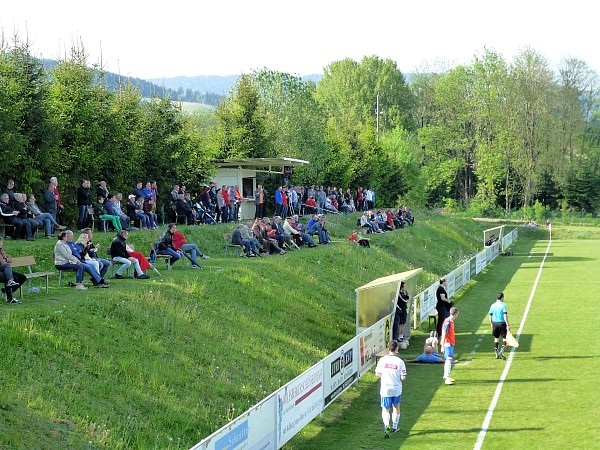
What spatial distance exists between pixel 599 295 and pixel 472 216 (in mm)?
56020

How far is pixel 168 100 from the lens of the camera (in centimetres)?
3869

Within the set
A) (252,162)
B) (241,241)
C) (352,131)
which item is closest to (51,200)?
(241,241)

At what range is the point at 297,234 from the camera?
34875 millimetres

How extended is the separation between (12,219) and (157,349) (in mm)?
7874

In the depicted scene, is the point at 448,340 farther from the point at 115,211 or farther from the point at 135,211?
the point at 135,211

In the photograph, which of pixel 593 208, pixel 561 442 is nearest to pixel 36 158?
pixel 561 442

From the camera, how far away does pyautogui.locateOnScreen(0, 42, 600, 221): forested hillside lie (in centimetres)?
2934

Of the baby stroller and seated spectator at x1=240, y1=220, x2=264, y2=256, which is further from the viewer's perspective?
the baby stroller

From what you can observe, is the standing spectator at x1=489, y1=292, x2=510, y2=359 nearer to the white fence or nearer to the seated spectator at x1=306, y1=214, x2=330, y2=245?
the white fence

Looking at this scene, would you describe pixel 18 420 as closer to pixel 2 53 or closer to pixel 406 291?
pixel 406 291

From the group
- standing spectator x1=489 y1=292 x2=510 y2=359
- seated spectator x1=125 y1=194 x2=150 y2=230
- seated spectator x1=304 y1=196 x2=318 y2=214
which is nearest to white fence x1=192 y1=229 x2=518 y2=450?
standing spectator x1=489 y1=292 x2=510 y2=359

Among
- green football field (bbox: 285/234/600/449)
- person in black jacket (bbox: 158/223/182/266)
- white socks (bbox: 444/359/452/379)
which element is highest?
person in black jacket (bbox: 158/223/182/266)

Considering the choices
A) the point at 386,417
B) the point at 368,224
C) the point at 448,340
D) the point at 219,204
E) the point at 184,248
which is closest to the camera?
the point at 386,417

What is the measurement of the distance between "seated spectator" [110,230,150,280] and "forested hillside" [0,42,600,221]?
5284 millimetres
